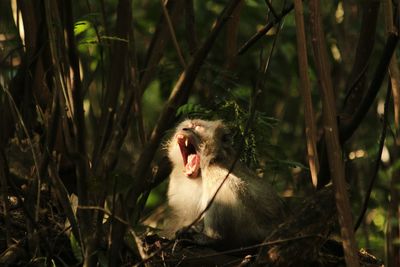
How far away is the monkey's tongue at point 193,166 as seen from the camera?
504 centimetres

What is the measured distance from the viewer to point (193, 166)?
5.05 m

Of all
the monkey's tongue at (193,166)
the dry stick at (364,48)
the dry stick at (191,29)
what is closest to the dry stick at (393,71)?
the dry stick at (364,48)

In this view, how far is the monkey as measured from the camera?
185 inches

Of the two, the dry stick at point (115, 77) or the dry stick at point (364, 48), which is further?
the dry stick at point (364, 48)

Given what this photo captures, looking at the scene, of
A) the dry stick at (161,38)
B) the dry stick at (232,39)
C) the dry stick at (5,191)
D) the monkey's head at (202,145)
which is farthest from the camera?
the dry stick at (232,39)

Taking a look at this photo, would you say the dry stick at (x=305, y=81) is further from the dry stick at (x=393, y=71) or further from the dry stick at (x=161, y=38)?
the dry stick at (x=161, y=38)

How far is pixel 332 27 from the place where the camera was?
7.24 metres

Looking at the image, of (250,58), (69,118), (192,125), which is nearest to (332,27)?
(250,58)

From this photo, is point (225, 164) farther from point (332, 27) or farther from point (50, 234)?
point (332, 27)

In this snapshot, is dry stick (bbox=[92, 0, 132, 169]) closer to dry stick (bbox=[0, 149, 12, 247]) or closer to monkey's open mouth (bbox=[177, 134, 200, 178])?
dry stick (bbox=[0, 149, 12, 247])

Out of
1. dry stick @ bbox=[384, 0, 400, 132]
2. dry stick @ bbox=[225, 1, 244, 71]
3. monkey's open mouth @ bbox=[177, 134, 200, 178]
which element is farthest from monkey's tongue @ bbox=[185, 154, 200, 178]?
dry stick @ bbox=[384, 0, 400, 132]

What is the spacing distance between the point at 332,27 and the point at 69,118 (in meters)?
3.89

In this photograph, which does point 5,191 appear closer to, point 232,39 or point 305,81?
point 305,81

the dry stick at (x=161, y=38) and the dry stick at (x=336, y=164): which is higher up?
the dry stick at (x=161, y=38)
